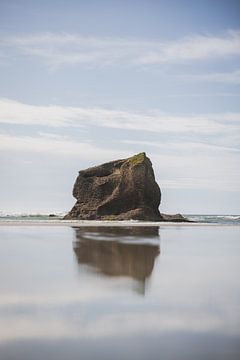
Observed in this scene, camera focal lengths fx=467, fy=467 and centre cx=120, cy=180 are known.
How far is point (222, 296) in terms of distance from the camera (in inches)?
307

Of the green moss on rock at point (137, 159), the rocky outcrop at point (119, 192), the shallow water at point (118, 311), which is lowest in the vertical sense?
the shallow water at point (118, 311)

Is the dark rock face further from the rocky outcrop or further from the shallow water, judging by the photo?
the shallow water

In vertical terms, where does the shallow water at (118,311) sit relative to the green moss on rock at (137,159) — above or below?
below

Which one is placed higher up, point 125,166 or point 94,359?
point 125,166

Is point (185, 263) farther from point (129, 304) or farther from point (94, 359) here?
point (94, 359)

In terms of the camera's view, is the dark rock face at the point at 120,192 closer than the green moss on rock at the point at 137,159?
Yes

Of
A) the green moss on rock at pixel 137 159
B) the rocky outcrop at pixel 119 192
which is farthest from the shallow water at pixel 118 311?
the green moss on rock at pixel 137 159

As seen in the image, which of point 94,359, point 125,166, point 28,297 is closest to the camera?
point 94,359

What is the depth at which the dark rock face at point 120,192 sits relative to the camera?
55344mm

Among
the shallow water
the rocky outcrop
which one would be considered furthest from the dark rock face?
the shallow water

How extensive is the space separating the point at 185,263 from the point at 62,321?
281 inches

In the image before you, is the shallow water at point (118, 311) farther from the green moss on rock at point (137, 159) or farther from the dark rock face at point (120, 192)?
the green moss on rock at point (137, 159)

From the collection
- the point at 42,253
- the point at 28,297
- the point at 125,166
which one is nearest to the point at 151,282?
the point at 28,297

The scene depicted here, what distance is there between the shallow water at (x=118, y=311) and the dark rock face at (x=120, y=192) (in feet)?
142
